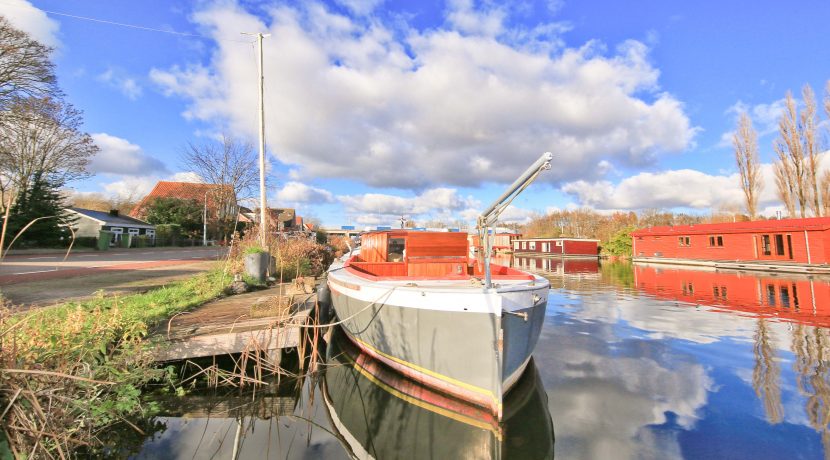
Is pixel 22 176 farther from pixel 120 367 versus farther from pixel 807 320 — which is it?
pixel 807 320

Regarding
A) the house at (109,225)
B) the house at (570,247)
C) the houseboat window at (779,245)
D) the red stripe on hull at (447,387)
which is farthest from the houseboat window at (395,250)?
the house at (570,247)

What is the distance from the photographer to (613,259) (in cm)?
4122

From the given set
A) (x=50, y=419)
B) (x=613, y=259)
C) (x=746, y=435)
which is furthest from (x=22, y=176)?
(x=613, y=259)

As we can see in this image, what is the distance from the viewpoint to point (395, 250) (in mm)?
9430

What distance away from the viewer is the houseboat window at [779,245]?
25.2 meters

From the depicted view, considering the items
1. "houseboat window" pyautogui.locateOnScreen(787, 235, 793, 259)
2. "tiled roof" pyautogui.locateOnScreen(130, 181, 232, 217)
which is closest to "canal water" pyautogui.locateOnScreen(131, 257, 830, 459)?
"houseboat window" pyautogui.locateOnScreen(787, 235, 793, 259)

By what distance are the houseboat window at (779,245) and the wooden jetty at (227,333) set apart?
1276 inches

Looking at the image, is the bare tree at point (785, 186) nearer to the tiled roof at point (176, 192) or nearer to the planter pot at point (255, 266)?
the planter pot at point (255, 266)

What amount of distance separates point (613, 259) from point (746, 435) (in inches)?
1617

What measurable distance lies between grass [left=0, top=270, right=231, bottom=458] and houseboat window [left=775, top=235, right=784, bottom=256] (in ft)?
114

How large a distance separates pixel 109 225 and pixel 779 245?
50.8 meters

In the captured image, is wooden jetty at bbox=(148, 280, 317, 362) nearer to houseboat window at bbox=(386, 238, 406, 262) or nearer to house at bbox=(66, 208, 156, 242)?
houseboat window at bbox=(386, 238, 406, 262)

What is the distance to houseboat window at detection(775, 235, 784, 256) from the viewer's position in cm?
2517

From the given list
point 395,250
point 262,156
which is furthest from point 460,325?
point 262,156
